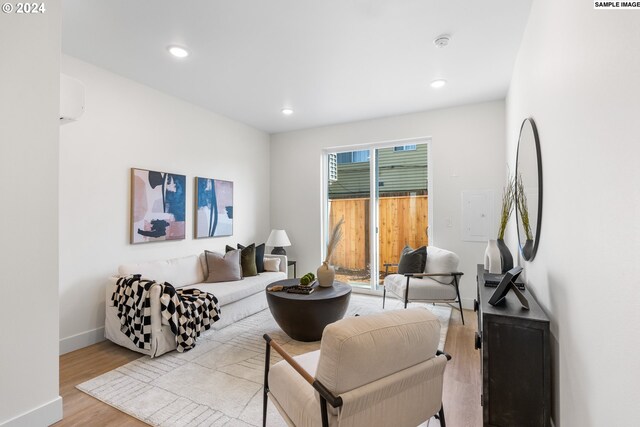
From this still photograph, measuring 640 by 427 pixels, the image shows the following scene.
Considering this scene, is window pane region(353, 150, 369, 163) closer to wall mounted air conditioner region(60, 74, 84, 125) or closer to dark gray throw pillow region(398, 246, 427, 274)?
dark gray throw pillow region(398, 246, 427, 274)

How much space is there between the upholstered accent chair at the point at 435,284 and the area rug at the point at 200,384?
0.55 metres

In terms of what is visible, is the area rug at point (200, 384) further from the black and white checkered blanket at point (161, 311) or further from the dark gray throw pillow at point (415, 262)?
the dark gray throw pillow at point (415, 262)

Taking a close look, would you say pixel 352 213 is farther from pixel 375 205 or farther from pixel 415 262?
pixel 415 262

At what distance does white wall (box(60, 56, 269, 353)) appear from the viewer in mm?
2920

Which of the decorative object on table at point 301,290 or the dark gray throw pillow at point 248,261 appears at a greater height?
the dark gray throw pillow at point 248,261

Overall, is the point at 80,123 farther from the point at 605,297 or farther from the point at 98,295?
the point at 605,297

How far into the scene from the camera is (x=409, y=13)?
2314 mm

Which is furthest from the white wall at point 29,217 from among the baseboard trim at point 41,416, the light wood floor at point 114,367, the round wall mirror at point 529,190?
the round wall mirror at point 529,190

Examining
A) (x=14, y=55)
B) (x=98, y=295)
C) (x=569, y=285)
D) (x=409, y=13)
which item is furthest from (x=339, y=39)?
(x=98, y=295)

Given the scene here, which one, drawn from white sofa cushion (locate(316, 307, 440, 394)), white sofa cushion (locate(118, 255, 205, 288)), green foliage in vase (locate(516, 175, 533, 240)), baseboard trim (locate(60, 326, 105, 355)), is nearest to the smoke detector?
green foliage in vase (locate(516, 175, 533, 240))

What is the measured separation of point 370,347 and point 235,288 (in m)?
2.68

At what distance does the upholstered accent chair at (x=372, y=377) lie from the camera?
1.23 m

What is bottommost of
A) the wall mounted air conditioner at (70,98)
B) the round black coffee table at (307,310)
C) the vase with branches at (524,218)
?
the round black coffee table at (307,310)

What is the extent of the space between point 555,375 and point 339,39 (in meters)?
2.80
